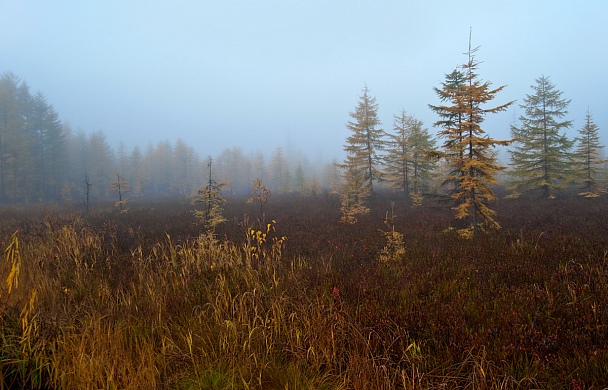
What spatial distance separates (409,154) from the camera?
21.5m

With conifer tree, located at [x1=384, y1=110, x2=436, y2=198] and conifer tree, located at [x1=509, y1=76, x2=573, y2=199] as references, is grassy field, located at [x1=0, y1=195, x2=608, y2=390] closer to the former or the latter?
conifer tree, located at [x1=509, y1=76, x2=573, y2=199]

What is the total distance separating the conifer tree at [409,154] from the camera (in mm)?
20938

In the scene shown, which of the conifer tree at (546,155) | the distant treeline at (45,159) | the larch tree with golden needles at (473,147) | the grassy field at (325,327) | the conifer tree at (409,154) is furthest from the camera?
the distant treeline at (45,159)

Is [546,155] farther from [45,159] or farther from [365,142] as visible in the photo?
[45,159]

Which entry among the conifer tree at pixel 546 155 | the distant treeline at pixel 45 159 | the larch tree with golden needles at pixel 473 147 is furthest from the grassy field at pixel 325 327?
the distant treeline at pixel 45 159

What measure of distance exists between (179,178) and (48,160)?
21.5 metres

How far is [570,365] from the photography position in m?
2.01

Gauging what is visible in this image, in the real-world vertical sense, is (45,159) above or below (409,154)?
above

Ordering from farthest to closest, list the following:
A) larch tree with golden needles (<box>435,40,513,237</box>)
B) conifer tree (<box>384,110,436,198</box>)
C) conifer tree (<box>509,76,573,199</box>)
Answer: conifer tree (<box>384,110,436,198</box>)
conifer tree (<box>509,76,573,199</box>)
larch tree with golden needles (<box>435,40,513,237</box>)

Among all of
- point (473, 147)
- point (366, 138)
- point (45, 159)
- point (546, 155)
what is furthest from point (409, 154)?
point (45, 159)

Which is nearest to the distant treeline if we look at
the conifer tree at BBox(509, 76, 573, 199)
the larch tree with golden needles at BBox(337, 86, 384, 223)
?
the larch tree with golden needles at BBox(337, 86, 384, 223)

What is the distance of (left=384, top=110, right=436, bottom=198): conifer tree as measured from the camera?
68.7 feet

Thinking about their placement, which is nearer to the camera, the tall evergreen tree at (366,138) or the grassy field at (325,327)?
the grassy field at (325,327)

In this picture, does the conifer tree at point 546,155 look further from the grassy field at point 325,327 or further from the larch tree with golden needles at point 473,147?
the grassy field at point 325,327
